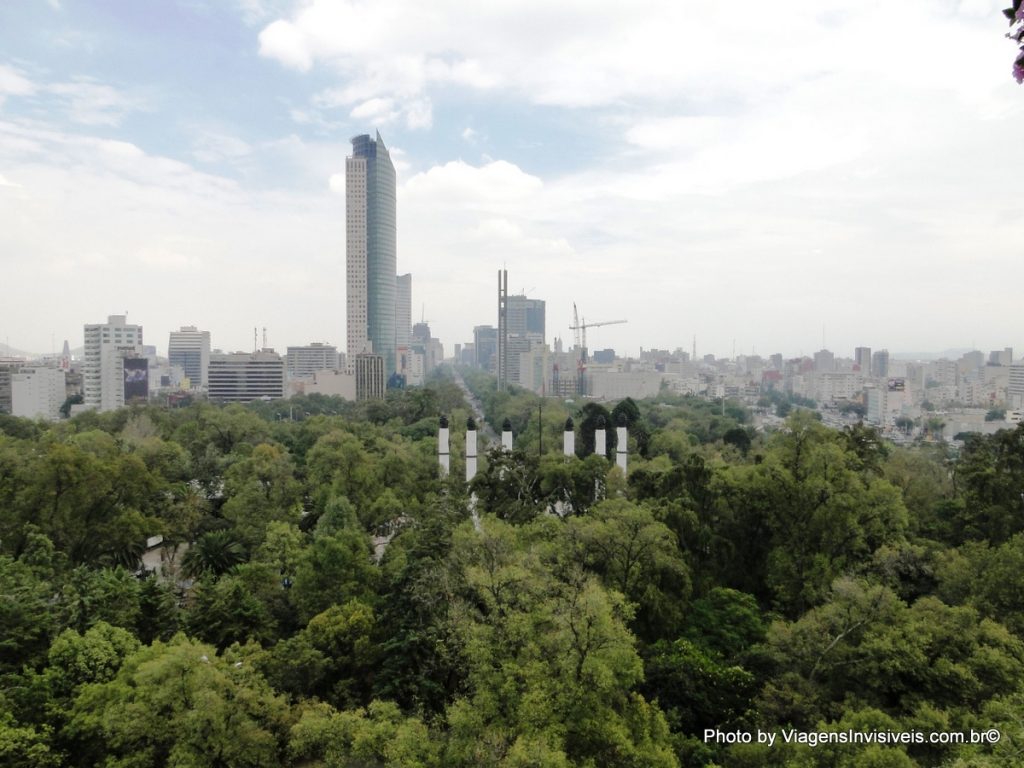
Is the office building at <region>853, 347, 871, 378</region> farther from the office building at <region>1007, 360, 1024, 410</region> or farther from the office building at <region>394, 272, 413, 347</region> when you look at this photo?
the office building at <region>394, 272, 413, 347</region>

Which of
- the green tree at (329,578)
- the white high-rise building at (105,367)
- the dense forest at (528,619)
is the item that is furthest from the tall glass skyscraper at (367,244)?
the green tree at (329,578)

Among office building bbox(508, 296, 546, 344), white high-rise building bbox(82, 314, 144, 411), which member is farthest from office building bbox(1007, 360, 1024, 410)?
white high-rise building bbox(82, 314, 144, 411)

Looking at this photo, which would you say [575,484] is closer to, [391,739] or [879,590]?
[879,590]

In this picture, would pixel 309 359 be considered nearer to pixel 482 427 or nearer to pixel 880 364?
pixel 482 427

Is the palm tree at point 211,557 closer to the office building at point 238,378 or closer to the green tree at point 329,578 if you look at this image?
the green tree at point 329,578

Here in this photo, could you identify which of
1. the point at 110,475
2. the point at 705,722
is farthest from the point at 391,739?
the point at 110,475
